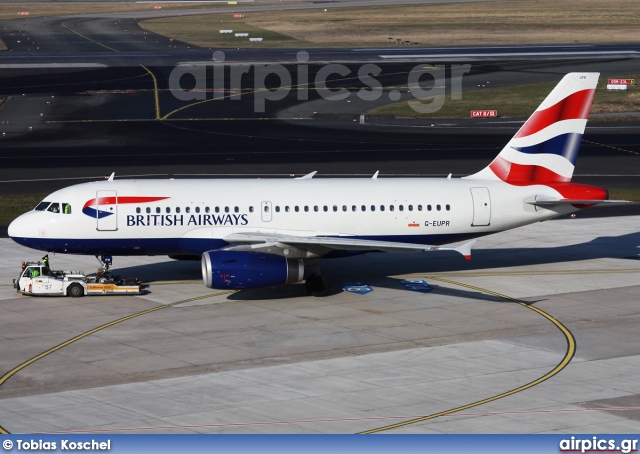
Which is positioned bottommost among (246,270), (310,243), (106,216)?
(246,270)

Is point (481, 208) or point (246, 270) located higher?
point (481, 208)

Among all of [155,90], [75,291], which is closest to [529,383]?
[75,291]

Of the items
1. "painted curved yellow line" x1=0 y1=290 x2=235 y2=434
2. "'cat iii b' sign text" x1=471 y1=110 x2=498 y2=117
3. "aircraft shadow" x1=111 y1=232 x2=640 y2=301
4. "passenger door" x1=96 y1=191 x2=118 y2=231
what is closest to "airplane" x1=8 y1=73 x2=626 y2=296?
"passenger door" x1=96 y1=191 x2=118 y2=231

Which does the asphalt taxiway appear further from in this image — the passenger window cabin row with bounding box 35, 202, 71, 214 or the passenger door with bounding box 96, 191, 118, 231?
the passenger window cabin row with bounding box 35, 202, 71, 214

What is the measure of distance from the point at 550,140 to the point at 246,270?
16.4 meters

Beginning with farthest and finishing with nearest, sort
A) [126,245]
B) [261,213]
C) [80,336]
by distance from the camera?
[261,213], [126,245], [80,336]

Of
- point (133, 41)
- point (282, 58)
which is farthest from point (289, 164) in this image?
point (133, 41)

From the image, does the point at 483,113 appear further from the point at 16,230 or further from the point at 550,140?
the point at 16,230

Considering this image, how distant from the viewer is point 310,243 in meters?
43.1

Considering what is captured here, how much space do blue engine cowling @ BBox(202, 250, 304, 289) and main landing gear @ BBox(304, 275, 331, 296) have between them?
1.82m

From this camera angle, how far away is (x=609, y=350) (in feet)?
121

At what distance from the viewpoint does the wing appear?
140 ft

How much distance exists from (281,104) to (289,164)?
30.3 m

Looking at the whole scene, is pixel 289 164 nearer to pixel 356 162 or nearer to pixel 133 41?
pixel 356 162
